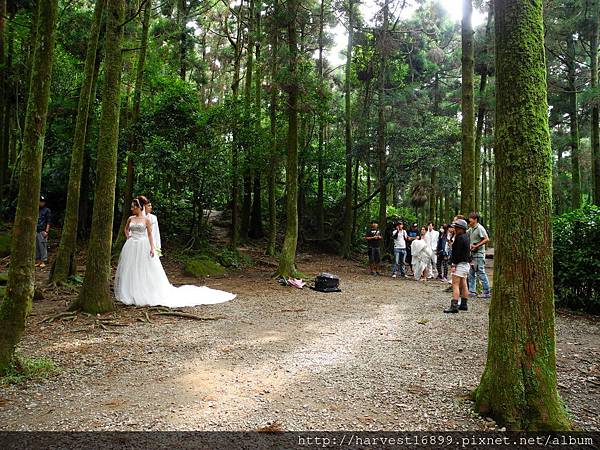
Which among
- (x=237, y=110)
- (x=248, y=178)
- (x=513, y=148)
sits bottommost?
(x=513, y=148)

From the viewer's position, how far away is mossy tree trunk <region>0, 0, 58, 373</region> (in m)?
4.28

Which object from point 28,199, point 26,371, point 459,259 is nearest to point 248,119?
point 459,259

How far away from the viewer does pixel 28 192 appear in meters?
4.43

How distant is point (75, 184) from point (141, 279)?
2.65 metres

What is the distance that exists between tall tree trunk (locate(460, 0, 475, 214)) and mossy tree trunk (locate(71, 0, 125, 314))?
846cm

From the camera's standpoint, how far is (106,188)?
736 cm

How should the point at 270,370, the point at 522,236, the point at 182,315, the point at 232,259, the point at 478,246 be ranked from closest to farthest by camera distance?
the point at 522,236 < the point at 270,370 < the point at 182,315 < the point at 478,246 < the point at 232,259

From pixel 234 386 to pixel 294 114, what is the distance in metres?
9.66

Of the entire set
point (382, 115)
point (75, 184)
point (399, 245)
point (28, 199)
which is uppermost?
point (382, 115)

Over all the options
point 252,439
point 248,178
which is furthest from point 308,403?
point 248,178

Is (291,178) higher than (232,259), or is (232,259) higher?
(291,178)

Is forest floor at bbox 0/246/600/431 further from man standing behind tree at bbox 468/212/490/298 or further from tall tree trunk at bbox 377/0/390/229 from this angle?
tall tree trunk at bbox 377/0/390/229

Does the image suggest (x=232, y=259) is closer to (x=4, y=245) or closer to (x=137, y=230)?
(x=137, y=230)

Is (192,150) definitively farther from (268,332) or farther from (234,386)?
(234,386)
